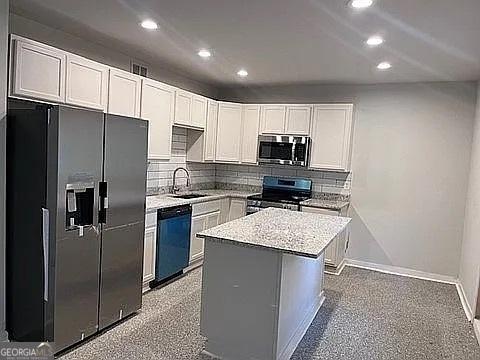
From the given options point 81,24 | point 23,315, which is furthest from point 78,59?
point 23,315

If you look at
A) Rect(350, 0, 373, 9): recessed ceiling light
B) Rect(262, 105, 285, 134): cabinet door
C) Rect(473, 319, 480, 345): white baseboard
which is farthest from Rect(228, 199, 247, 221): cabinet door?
Rect(350, 0, 373, 9): recessed ceiling light

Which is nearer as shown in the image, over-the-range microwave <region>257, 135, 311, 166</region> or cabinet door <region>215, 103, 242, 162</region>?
over-the-range microwave <region>257, 135, 311, 166</region>

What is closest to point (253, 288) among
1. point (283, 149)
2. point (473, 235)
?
point (473, 235)

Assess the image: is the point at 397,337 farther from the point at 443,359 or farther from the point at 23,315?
the point at 23,315

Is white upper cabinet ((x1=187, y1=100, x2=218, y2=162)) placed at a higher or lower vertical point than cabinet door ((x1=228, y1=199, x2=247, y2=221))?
higher

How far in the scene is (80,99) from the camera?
3186mm

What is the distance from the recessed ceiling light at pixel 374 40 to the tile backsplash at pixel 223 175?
2.38 metres

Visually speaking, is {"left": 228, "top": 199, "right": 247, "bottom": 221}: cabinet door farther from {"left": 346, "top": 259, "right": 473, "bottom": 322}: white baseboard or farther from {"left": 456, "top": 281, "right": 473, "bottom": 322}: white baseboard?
{"left": 456, "top": 281, "right": 473, "bottom": 322}: white baseboard

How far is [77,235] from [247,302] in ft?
4.33

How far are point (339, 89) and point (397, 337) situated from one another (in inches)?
133

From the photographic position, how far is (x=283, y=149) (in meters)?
5.27

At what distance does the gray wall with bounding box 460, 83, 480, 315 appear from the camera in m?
3.68

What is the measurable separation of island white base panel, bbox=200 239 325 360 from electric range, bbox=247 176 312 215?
2.13m

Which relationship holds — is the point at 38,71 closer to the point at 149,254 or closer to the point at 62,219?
the point at 62,219
